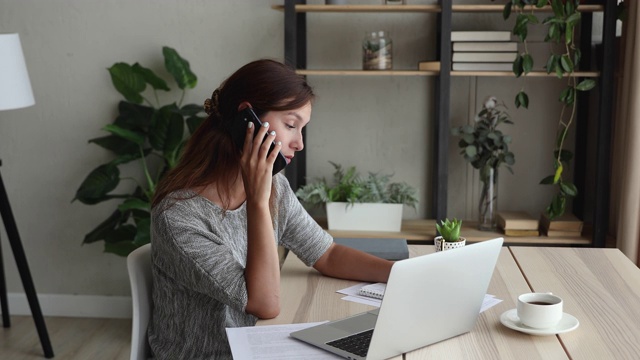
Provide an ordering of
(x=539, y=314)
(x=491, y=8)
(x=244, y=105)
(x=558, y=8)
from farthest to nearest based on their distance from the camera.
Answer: (x=491, y=8) < (x=558, y=8) < (x=244, y=105) < (x=539, y=314)

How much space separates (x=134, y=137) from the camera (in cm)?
354

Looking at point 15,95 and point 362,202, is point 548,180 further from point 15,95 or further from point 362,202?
point 15,95

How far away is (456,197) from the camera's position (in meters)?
3.71

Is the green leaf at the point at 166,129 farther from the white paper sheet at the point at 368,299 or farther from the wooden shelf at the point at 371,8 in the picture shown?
the white paper sheet at the point at 368,299

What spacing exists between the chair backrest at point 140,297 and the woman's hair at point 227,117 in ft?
0.49

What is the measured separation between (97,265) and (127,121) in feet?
2.60

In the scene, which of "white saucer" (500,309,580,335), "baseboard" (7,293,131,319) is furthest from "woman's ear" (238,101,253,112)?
"baseboard" (7,293,131,319)

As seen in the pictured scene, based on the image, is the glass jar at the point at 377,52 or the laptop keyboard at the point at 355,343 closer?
the laptop keyboard at the point at 355,343

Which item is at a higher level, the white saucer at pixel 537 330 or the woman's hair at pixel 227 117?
the woman's hair at pixel 227 117

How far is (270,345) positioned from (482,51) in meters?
2.08

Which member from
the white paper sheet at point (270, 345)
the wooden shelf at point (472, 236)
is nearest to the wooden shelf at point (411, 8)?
the wooden shelf at point (472, 236)

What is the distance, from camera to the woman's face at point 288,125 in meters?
1.81

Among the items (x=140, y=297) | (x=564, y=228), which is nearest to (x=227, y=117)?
(x=140, y=297)

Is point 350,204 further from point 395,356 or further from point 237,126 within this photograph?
point 395,356
